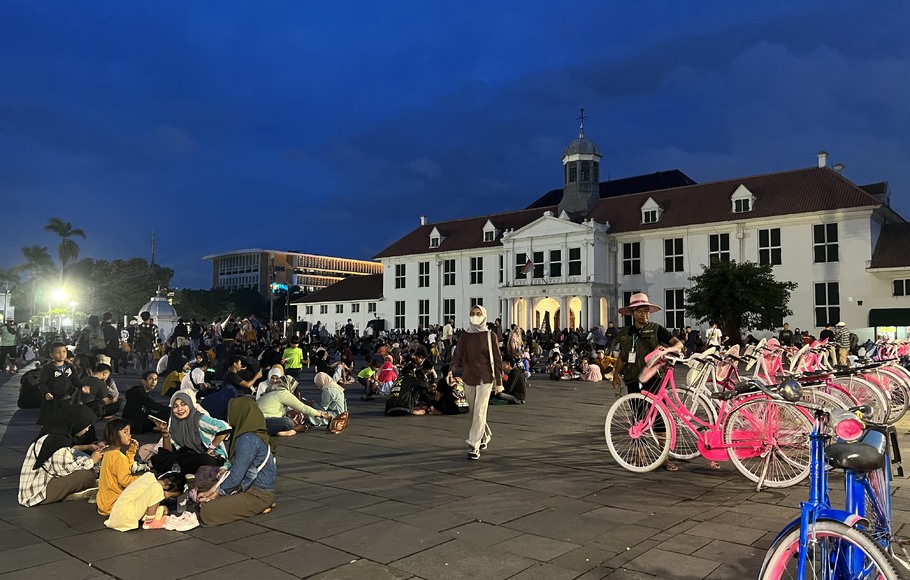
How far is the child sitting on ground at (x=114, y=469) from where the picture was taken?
5.75 m

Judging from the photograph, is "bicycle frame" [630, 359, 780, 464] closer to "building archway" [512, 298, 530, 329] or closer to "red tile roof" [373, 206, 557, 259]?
"building archway" [512, 298, 530, 329]

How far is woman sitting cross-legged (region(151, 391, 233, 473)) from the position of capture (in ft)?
22.4

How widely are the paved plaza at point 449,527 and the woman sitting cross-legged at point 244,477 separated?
5.1 inches

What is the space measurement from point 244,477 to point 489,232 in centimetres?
4918

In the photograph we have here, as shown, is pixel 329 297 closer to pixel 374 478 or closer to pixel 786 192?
pixel 786 192

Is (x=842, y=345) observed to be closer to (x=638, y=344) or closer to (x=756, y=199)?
(x=638, y=344)

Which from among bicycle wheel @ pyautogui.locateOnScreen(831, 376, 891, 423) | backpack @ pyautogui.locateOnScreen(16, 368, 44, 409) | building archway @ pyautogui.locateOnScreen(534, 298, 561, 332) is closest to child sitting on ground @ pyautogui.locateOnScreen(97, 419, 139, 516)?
bicycle wheel @ pyautogui.locateOnScreen(831, 376, 891, 423)

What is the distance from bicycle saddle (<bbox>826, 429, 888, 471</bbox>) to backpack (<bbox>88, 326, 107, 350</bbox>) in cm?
1941

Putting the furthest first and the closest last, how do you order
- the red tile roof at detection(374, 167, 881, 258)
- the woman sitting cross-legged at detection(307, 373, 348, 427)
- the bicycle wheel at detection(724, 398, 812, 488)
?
1. the red tile roof at detection(374, 167, 881, 258)
2. the woman sitting cross-legged at detection(307, 373, 348, 427)
3. the bicycle wheel at detection(724, 398, 812, 488)

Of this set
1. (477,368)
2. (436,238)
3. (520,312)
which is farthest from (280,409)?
(436,238)

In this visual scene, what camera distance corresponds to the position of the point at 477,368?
8.32 meters

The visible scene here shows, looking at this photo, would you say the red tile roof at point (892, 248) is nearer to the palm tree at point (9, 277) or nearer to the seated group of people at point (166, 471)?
the seated group of people at point (166, 471)

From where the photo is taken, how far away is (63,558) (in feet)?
15.2

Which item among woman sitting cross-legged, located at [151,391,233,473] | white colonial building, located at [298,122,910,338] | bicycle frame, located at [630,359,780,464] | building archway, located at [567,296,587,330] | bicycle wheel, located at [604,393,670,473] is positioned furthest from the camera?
building archway, located at [567,296,587,330]
